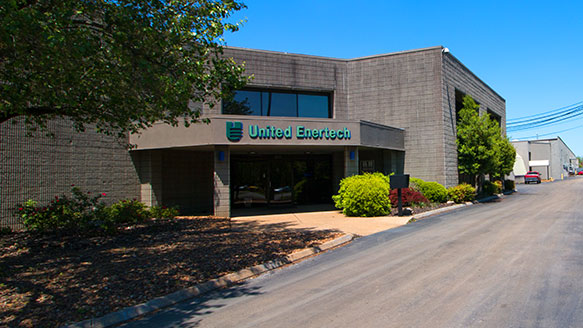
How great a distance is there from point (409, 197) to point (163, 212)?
10.2 metres

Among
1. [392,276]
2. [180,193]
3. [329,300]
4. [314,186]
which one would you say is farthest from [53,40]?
[314,186]

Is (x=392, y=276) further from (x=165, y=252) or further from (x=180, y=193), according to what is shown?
(x=180, y=193)

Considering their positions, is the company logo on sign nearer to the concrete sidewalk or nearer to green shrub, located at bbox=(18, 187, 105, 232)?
the concrete sidewalk

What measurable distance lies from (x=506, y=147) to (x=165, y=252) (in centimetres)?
2466

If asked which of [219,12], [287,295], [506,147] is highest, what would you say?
[219,12]

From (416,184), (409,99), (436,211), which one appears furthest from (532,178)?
(436,211)

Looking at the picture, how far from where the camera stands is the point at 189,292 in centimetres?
580

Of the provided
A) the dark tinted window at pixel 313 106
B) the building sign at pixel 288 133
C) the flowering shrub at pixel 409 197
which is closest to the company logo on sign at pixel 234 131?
the building sign at pixel 288 133

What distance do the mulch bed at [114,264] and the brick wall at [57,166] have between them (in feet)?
5.35

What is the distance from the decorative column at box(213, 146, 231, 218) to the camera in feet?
46.5

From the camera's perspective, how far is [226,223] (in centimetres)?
1288

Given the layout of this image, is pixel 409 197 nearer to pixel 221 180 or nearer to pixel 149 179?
pixel 221 180

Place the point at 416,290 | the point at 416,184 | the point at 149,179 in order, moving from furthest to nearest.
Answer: the point at 416,184 → the point at 149,179 → the point at 416,290

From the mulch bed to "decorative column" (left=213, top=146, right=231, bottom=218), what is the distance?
97.6 inches
